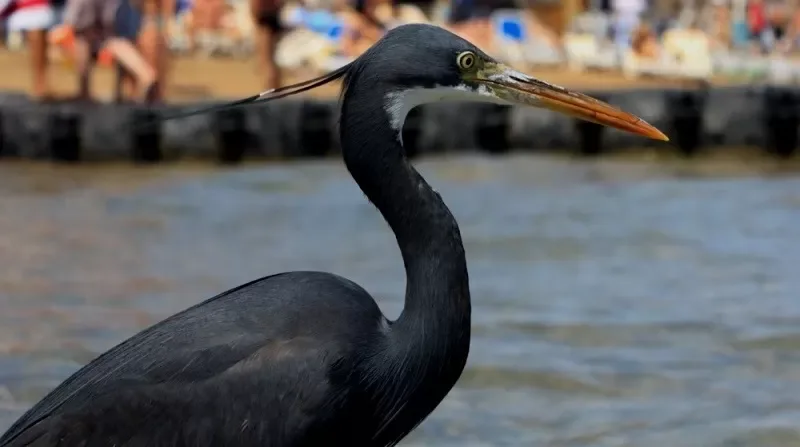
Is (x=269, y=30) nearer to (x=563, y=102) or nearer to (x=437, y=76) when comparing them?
(x=563, y=102)

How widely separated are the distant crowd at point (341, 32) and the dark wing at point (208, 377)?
35.9 feet

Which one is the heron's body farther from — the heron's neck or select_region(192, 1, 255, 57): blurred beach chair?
select_region(192, 1, 255, 57): blurred beach chair

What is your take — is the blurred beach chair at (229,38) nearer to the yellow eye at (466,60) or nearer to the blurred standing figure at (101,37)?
the blurred standing figure at (101,37)

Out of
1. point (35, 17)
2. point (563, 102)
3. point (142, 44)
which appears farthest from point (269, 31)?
point (563, 102)

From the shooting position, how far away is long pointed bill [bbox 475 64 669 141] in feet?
15.2

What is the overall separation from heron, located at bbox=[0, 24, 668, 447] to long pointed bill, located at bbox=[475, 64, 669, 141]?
0.04 ft

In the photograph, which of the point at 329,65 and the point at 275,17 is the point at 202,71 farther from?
the point at 275,17

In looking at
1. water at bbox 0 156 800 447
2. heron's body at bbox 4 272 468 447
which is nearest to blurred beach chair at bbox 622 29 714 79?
water at bbox 0 156 800 447

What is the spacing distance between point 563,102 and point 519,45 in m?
20.3

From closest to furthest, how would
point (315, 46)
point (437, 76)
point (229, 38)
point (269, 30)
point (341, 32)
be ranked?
point (437, 76)
point (269, 30)
point (315, 46)
point (341, 32)
point (229, 38)

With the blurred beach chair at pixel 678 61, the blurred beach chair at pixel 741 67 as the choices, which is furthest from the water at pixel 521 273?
the blurred beach chair at pixel 741 67

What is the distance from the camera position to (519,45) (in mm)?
24812

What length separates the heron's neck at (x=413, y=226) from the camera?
439cm

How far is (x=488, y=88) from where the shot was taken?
4566 mm
